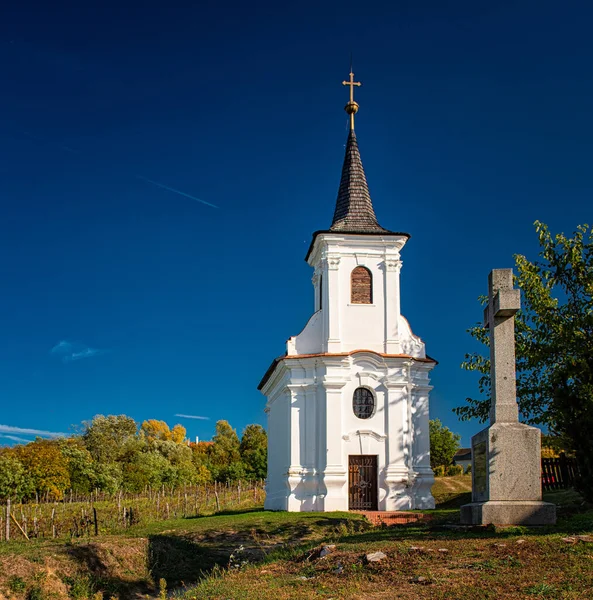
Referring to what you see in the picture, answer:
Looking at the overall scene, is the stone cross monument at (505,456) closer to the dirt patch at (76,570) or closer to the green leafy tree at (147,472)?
the dirt patch at (76,570)

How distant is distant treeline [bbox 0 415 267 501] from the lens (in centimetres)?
5553

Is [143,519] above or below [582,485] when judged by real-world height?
below

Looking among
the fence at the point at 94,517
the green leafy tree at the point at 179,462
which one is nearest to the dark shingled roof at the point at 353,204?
the fence at the point at 94,517

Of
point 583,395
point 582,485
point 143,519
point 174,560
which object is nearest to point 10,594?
point 174,560

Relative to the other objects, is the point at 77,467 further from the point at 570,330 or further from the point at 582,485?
the point at 582,485

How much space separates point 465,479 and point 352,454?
13548 millimetres

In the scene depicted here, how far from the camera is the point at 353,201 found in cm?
3131

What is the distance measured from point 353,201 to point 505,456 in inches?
765

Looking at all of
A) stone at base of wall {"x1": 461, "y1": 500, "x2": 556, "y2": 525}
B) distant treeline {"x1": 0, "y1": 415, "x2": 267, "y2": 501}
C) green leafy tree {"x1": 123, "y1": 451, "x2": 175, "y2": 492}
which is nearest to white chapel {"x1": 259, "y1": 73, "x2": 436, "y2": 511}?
stone at base of wall {"x1": 461, "y1": 500, "x2": 556, "y2": 525}

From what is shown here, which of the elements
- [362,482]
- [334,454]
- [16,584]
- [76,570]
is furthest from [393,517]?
[16,584]

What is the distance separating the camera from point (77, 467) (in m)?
61.2

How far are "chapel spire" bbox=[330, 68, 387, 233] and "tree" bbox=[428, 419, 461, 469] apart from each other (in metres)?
32.8

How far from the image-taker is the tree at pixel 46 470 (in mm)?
55438

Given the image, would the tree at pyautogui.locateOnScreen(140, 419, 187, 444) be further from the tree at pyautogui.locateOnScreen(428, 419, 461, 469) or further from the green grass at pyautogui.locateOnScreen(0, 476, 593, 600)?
the green grass at pyautogui.locateOnScreen(0, 476, 593, 600)
